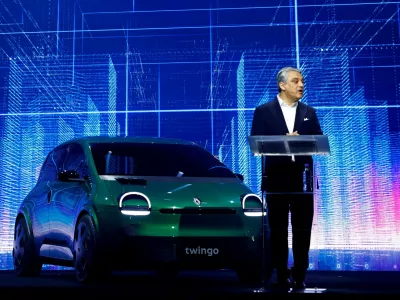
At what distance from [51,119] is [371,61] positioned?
470 centimetres

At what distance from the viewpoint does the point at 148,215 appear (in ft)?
23.6

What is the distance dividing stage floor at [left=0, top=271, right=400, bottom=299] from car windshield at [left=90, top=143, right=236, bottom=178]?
1042 millimetres

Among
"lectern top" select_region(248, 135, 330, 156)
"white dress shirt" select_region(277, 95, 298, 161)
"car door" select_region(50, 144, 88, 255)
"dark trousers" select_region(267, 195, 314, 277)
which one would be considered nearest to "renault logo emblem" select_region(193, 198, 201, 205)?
"dark trousers" select_region(267, 195, 314, 277)

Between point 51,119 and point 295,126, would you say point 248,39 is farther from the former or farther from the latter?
point 295,126

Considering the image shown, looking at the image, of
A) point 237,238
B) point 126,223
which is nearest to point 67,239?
point 126,223

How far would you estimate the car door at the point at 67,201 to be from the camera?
7.75m

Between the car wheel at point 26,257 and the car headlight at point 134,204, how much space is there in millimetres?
1828

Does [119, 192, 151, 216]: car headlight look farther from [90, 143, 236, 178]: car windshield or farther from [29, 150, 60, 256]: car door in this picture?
[29, 150, 60, 256]: car door

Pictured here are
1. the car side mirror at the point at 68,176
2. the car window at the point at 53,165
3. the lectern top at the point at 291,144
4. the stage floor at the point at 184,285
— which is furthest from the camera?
the car window at the point at 53,165

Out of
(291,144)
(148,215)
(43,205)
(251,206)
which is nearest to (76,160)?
(43,205)

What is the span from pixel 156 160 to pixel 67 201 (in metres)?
0.96

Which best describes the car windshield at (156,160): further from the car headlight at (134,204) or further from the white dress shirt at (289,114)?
the white dress shirt at (289,114)

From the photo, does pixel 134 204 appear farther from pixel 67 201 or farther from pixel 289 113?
pixel 289 113

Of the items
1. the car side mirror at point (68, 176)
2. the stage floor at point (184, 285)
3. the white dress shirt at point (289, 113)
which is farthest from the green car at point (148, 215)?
the white dress shirt at point (289, 113)
